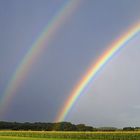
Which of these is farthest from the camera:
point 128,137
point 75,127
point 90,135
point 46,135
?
point 75,127

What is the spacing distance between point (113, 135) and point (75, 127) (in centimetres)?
4421

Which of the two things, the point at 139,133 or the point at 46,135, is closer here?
the point at 139,133

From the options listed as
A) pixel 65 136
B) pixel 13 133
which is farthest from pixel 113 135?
pixel 13 133

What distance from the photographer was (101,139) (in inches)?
2788

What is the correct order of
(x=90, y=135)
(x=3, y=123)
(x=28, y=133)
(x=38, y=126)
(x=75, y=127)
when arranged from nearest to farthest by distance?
(x=90, y=135), (x=28, y=133), (x=75, y=127), (x=38, y=126), (x=3, y=123)

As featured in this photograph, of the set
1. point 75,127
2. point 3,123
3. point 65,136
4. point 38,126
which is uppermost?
point 65,136

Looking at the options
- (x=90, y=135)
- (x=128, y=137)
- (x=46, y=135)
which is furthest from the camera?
(x=46, y=135)

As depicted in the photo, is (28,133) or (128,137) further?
(28,133)

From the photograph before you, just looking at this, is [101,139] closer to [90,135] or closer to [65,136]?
[90,135]

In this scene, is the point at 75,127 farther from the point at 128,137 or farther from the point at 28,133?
the point at 128,137

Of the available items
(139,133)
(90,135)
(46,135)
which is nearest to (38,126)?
(46,135)

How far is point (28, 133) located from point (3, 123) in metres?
66.9

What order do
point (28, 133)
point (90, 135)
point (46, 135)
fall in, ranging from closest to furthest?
point (90, 135), point (46, 135), point (28, 133)

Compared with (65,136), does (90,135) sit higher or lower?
higher
